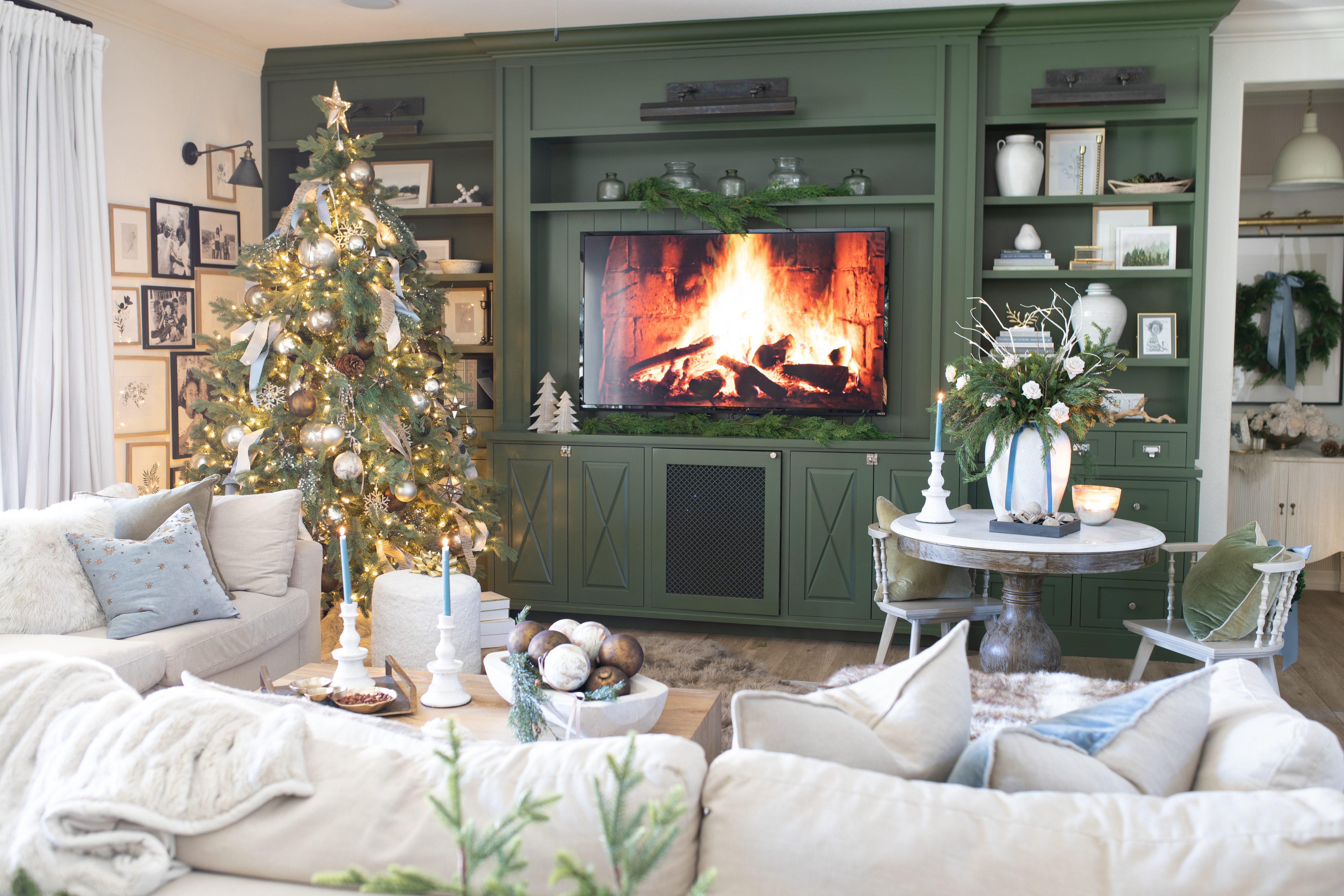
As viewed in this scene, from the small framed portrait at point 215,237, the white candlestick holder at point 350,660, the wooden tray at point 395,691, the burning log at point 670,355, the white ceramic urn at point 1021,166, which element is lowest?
the wooden tray at point 395,691

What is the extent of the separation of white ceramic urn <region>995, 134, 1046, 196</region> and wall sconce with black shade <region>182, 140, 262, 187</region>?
3303 mm

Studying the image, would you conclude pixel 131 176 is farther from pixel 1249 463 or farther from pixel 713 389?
pixel 1249 463

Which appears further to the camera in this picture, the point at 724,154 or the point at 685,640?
the point at 724,154

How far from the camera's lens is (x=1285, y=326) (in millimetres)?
5652

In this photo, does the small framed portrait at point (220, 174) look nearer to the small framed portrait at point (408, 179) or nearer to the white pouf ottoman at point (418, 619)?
the small framed portrait at point (408, 179)

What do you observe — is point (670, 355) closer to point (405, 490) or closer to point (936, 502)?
point (405, 490)

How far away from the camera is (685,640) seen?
4.47 m

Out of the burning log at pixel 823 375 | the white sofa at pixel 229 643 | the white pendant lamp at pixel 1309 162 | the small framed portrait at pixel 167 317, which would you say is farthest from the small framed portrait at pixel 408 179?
the white pendant lamp at pixel 1309 162

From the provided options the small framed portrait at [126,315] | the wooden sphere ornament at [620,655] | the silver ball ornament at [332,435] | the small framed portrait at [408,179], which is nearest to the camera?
the wooden sphere ornament at [620,655]

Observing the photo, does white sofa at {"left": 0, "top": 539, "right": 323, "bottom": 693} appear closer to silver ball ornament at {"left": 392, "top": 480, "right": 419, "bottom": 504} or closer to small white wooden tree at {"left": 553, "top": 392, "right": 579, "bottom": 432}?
silver ball ornament at {"left": 392, "top": 480, "right": 419, "bottom": 504}

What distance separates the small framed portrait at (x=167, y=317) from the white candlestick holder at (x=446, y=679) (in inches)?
101

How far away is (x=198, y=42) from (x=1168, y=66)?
4.33 m

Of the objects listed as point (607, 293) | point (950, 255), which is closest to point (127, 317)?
point (607, 293)

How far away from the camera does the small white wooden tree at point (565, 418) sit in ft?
15.6
